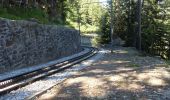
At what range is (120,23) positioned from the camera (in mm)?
49438

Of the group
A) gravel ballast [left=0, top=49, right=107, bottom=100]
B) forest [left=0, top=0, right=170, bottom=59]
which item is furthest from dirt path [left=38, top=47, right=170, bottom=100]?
forest [left=0, top=0, right=170, bottom=59]

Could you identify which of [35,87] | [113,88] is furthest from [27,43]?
[113,88]

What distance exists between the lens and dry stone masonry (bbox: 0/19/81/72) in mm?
16281

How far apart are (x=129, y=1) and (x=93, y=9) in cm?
7427

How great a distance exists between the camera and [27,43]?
19.0 metres

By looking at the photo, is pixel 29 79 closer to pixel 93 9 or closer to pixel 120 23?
pixel 120 23

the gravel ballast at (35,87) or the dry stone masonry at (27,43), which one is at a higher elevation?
the dry stone masonry at (27,43)

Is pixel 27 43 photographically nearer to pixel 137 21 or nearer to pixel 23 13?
pixel 23 13

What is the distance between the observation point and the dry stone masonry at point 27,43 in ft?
53.4

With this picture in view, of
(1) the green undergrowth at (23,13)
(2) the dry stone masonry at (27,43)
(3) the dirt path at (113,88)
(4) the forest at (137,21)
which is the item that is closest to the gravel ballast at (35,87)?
(3) the dirt path at (113,88)

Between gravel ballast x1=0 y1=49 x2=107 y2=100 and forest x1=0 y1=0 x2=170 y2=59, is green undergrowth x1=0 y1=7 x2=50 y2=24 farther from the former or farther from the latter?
gravel ballast x1=0 y1=49 x2=107 y2=100

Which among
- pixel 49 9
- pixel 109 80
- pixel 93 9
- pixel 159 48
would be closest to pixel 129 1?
pixel 159 48

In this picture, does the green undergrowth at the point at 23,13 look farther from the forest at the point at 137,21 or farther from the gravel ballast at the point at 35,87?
the gravel ballast at the point at 35,87

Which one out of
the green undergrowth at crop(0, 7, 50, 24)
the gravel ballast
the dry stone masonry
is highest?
the green undergrowth at crop(0, 7, 50, 24)
